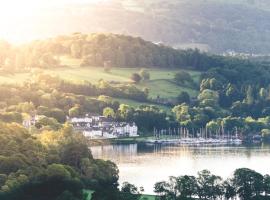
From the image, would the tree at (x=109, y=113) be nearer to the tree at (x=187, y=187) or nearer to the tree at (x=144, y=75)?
the tree at (x=144, y=75)

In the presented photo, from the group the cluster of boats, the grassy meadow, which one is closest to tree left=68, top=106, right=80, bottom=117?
the cluster of boats

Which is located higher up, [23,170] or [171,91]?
[171,91]

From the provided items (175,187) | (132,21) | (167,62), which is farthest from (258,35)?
(175,187)

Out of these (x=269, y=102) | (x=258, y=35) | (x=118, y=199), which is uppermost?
(x=258, y=35)

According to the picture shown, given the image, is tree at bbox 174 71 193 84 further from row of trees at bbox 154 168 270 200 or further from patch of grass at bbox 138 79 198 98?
row of trees at bbox 154 168 270 200

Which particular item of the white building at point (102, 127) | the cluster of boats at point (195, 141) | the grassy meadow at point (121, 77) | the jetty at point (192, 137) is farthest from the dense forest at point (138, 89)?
the cluster of boats at point (195, 141)

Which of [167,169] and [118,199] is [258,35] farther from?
[118,199]

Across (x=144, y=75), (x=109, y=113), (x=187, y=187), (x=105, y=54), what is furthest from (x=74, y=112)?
(x=187, y=187)

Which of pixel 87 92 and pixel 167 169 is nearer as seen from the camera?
pixel 167 169
